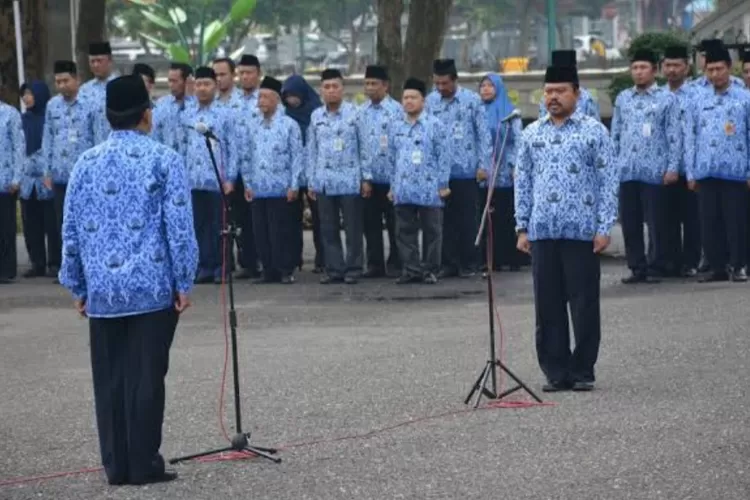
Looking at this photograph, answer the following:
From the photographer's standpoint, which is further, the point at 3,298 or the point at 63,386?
the point at 3,298

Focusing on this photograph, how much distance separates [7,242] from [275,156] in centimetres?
317

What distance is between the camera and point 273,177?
72.2ft

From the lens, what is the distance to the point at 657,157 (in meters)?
20.9

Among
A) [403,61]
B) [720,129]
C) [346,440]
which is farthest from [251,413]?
[403,61]

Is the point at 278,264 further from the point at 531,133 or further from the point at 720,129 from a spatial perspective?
the point at 531,133

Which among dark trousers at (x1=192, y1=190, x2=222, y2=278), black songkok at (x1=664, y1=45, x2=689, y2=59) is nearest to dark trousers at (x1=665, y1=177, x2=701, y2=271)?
black songkok at (x1=664, y1=45, x2=689, y2=59)

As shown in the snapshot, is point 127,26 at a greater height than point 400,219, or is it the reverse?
point 127,26

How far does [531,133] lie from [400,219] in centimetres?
804

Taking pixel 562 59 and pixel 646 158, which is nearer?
pixel 562 59

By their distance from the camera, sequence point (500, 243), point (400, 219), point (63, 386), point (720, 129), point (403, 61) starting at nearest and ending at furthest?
point (63, 386), point (720, 129), point (400, 219), point (500, 243), point (403, 61)

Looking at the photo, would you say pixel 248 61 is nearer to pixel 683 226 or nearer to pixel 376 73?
pixel 376 73

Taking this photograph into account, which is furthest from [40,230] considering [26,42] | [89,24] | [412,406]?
[89,24]

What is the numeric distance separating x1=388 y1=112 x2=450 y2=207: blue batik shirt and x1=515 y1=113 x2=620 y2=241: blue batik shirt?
7.68 m

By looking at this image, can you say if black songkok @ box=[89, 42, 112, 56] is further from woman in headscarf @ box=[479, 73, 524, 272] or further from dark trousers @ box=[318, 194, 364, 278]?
woman in headscarf @ box=[479, 73, 524, 272]
